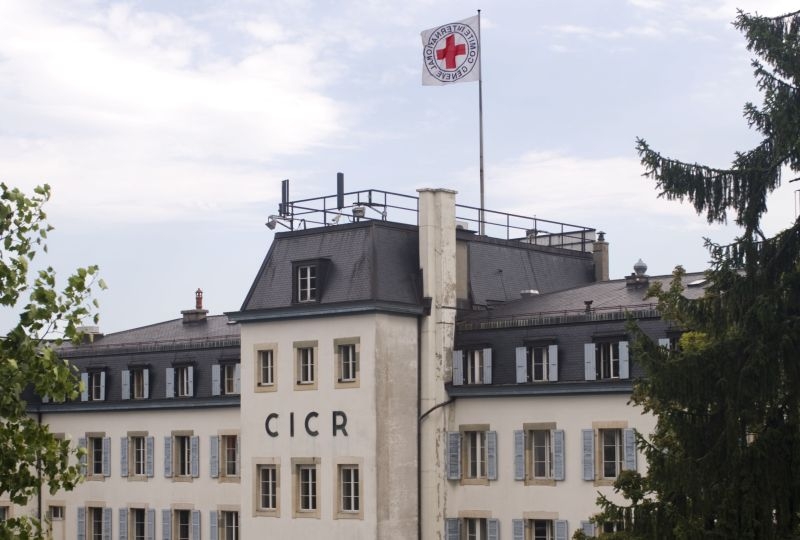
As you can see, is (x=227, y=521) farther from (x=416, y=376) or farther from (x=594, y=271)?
(x=594, y=271)

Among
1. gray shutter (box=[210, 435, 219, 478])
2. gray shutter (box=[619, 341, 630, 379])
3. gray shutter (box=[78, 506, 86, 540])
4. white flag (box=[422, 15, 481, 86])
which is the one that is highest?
white flag (box=[422, 15, 481, 86])

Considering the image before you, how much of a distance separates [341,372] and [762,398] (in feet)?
74.4

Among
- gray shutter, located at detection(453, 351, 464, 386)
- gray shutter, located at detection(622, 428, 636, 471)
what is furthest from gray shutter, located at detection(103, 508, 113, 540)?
gray shutter, located at detection(622, 428, 636, 471)

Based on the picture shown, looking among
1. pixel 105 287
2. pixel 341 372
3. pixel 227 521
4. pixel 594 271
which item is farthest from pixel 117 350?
pixel 105 287

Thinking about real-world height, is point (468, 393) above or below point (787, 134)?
below

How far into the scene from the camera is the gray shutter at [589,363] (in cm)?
4816

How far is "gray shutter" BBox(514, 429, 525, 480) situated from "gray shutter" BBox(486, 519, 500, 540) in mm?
1690

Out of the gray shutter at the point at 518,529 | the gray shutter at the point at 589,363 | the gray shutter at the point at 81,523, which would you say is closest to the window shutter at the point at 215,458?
the gray shutter at the point at 81,523

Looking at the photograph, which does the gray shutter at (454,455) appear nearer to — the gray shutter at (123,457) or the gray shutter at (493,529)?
the gray shutter at (493,529)

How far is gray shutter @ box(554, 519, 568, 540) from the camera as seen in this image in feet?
160

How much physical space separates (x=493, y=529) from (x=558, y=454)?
3.55m

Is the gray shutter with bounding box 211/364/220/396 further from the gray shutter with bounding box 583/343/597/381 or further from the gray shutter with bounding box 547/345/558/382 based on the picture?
the gray shutter with bounding box 583/343/597/381

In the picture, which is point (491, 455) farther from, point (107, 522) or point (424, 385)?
point (107, 522)

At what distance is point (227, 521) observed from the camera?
190 feet
